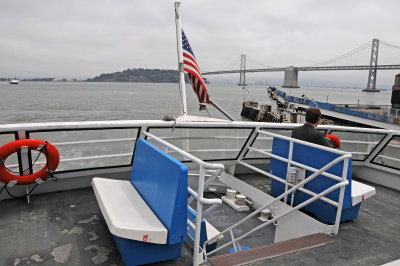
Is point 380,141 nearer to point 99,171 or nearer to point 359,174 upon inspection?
point 359,174

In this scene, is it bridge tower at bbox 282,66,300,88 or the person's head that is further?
bridge tower at bbox 282,66,300,88

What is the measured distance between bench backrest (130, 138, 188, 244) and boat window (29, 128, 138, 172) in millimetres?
1342

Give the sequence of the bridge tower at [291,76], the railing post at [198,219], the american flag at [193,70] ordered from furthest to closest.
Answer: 1. the bridge tower at [291,76]
2. the american flag at [193,70]
3. the railing post at [198,219]

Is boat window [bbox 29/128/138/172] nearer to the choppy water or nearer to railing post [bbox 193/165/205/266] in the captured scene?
railing post [bbox 193/165/205/266]

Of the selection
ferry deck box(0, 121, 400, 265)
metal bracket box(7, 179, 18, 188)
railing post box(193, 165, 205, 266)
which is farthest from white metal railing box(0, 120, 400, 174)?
railing post box(193, 165, 205, 266)

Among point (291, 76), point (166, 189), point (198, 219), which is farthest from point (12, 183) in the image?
point (291, 76)

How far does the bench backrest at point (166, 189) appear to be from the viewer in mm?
2504

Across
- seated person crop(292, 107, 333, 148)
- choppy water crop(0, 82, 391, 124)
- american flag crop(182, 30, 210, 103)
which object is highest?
american flag crop(182, 30, 210, 103)

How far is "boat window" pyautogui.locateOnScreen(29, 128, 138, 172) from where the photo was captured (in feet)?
14.3

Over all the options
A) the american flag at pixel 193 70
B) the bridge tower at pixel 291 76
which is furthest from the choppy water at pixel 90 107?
the american flag at pixel 193 70

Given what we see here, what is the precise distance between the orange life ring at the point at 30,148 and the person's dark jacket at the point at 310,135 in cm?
322

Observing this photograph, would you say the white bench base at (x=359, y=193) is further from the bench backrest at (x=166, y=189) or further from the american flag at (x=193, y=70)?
the american flag at (x=193, y=70)

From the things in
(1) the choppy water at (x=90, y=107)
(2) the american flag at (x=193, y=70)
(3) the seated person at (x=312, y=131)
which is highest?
(2) the american flag at (x=193, y=70)

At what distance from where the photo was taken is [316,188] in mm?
3738
